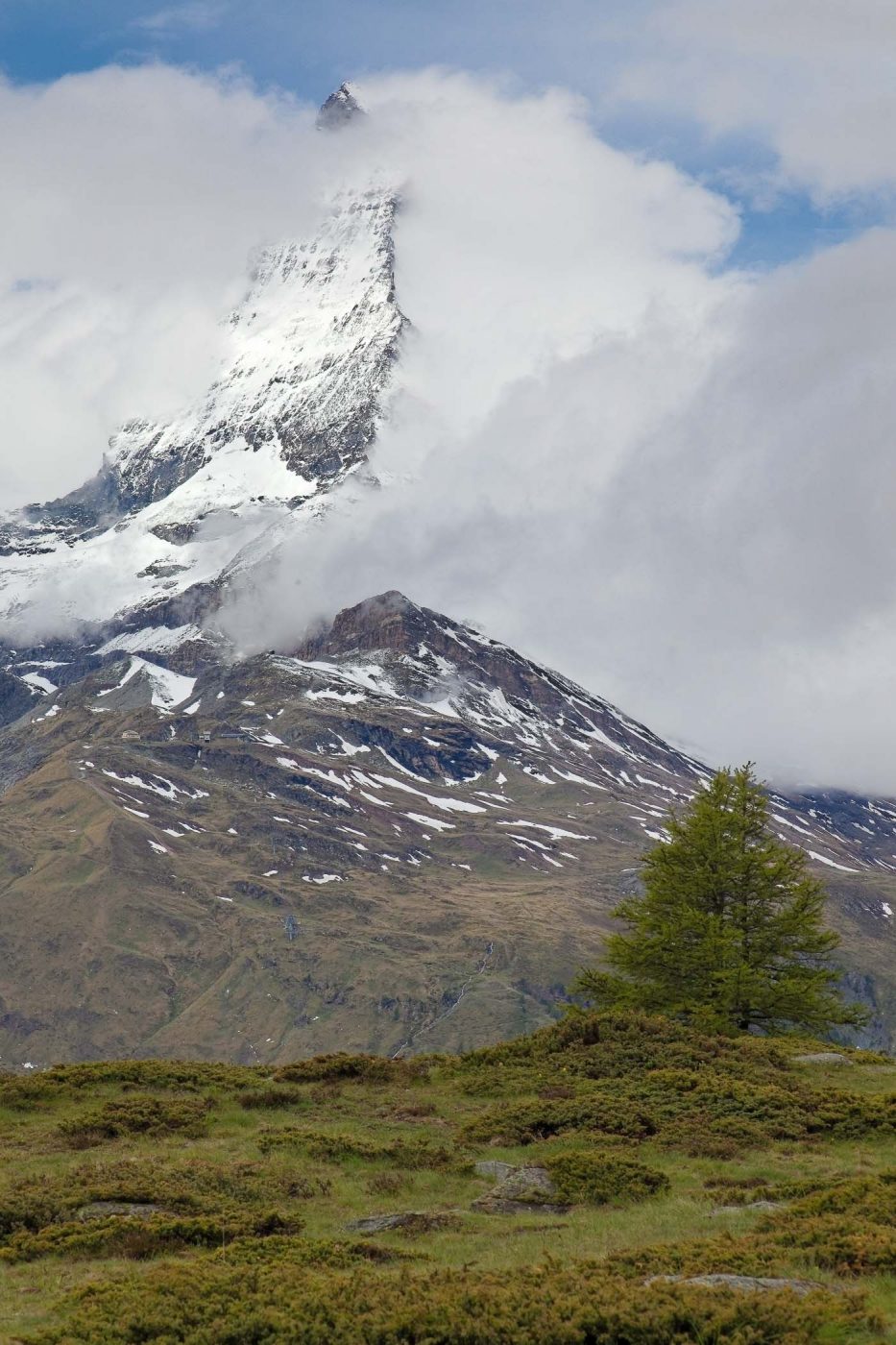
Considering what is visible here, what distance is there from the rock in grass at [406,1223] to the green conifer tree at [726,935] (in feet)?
80.9

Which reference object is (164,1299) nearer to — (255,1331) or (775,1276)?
(255,1331)

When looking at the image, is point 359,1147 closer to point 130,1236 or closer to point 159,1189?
point 159,1189

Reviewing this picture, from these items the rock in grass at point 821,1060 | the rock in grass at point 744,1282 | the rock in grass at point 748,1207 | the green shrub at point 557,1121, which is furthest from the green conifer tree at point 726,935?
the rock in grass at point 744,1282

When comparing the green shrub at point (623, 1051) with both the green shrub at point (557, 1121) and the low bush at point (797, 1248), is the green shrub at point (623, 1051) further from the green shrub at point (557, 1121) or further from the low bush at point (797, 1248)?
the low bush at point (797, 1248)

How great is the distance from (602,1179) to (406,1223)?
17.1ft

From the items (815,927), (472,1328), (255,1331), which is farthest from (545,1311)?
(815,927)

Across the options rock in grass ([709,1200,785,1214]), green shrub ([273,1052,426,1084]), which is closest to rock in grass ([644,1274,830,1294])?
rock in grass ([709,1200,785,1214])

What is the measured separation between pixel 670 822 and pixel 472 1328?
141 feet

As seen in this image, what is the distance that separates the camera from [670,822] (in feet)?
204

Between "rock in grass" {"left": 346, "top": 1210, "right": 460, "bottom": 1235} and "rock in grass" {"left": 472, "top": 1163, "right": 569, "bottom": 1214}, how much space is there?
1576 millimetres

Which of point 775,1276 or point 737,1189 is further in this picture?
point 737,1189

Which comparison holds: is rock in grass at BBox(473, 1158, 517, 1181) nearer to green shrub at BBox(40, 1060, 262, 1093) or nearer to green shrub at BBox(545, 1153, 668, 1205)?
green shrub at BBox(545, 1153, 668, 1205)

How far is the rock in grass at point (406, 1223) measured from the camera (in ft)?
93.4

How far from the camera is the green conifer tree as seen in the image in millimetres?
53656
